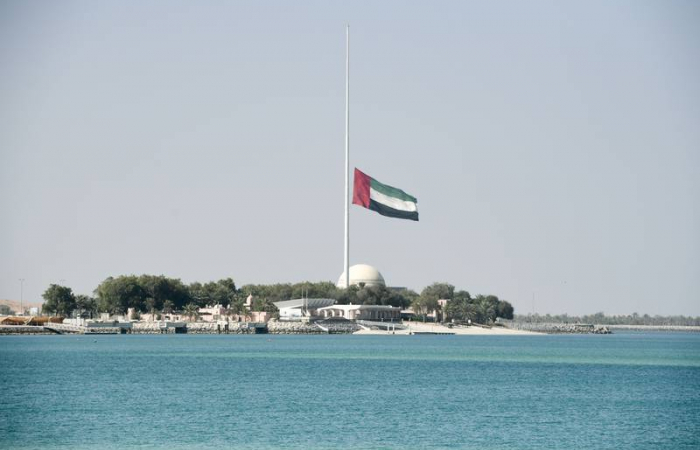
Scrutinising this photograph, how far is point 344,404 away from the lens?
6462 cm

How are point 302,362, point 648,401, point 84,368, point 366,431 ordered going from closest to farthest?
1. point 366,431
2. point 648,401
3. point 84,368
4. point 302,362

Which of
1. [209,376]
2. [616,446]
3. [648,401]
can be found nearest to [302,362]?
[209,376]

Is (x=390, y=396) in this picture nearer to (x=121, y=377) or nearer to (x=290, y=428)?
(x=290, y=428)

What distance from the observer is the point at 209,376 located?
85688 millimetres

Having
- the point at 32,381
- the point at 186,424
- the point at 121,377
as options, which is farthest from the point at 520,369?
the point at 186,424

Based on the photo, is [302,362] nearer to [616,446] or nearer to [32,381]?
[32,381]

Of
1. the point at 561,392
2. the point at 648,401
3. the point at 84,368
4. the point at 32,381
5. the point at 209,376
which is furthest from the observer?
the point at 84,368

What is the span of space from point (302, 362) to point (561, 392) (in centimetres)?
3703

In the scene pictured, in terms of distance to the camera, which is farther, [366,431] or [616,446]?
[366,431]

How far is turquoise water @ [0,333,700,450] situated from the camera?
50781mm

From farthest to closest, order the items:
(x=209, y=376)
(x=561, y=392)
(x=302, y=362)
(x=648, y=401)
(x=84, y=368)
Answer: (x=302, y=362)
(x=84, y=368)
(x=209, y=376)
(x=561, y=392)
(x=648, y=401)

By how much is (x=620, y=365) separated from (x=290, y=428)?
60874mm

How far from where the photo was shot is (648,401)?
6806 centimetres

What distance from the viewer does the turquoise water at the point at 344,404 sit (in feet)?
167
